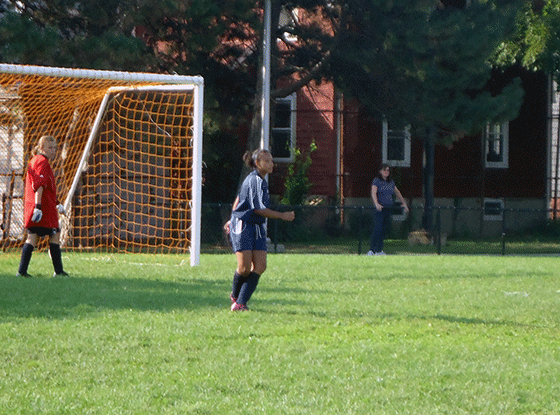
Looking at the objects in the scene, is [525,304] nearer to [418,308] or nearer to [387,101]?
[418,308]

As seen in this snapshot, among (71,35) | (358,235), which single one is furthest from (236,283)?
(71,35)

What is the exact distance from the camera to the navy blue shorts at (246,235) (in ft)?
28.4

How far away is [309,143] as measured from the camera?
96.2 feet

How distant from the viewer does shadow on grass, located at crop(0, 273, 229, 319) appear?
8.80m

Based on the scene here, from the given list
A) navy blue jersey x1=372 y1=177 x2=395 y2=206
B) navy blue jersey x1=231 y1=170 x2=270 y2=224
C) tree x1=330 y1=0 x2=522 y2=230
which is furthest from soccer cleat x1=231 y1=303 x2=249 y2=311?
tree x1=330 y1=0 x2=522 y2=230

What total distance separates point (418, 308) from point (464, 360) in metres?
3.00

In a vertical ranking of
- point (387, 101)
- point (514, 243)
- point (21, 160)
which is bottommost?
point (514, 243)

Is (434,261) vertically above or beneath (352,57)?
beneath

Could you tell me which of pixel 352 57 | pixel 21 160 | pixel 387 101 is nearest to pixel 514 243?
pixel 387 101

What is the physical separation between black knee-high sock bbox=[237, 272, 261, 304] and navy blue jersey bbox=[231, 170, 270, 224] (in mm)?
574

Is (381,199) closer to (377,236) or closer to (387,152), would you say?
(377,236)

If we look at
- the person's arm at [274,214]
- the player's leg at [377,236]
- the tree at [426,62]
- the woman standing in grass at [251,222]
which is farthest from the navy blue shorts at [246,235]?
the tree at [426,62]

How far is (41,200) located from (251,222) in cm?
380

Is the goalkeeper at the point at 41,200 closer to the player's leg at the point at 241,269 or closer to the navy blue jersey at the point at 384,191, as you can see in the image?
the player's leg at the point at 241,269
